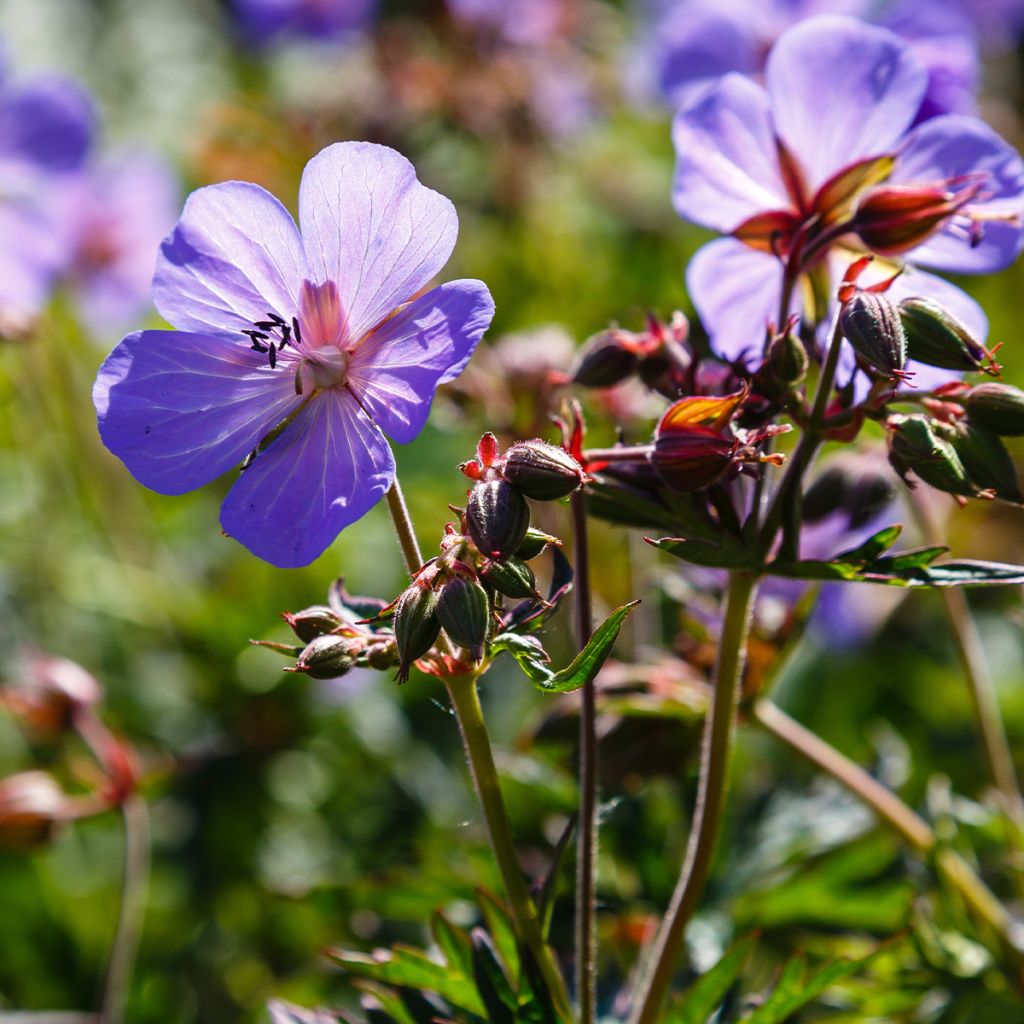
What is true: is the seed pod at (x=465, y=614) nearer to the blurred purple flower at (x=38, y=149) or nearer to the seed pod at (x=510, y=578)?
the seed pod at (x=510, y=578)

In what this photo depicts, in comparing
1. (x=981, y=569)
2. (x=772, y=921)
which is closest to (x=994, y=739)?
(x=772, y=921)

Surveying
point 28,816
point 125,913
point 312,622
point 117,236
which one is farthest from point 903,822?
point 117,236

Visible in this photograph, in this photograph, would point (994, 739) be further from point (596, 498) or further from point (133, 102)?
point (133, 102)

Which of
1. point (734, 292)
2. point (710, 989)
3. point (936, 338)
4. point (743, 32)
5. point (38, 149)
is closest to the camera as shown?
Answer: point (936, 338)

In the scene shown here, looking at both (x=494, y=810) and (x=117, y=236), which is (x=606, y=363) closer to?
(x=494, y=810)

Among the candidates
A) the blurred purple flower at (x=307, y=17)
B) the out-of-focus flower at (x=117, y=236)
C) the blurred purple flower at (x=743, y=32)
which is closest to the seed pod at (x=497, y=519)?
the blurred purple flower at (x=743, y=32)

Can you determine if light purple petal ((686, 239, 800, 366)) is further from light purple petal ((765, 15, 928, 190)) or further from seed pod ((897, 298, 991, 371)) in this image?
seed pod ((897, 298, 991, 371))
